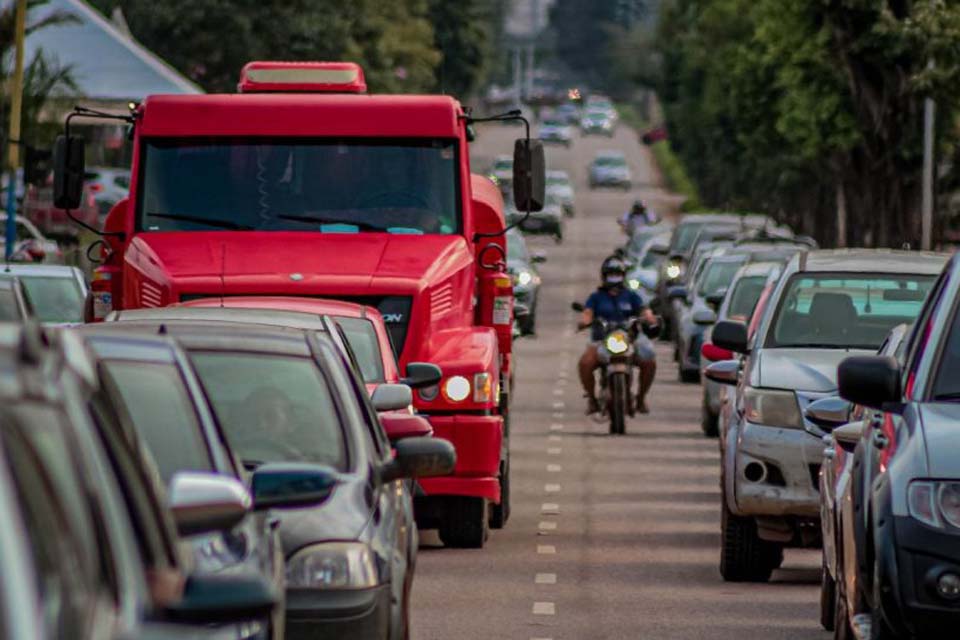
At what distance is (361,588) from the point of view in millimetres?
9570

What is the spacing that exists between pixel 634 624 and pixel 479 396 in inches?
143

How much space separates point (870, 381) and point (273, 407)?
7.17 ft

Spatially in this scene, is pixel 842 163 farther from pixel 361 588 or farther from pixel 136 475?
pixel 136 475

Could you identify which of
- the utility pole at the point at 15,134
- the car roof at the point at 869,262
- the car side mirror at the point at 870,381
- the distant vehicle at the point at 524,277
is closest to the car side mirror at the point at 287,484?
the car side mirror at the point at 870,381

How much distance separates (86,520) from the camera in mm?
5219

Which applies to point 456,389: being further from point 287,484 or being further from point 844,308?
point 287,484

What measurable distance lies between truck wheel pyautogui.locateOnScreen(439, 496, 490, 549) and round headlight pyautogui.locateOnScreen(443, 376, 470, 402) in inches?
24.2

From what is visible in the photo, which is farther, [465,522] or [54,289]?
[54,289]

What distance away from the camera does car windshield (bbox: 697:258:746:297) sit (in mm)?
34281

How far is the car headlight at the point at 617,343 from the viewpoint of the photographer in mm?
27531

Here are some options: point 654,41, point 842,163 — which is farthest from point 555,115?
point 842,163

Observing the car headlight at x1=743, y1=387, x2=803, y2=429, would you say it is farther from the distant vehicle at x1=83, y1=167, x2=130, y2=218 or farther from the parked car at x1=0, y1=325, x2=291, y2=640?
the distant vehicle at x1=83, y1=167, x2=130, y2=218

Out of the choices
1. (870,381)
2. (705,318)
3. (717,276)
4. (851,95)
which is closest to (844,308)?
(870,381)

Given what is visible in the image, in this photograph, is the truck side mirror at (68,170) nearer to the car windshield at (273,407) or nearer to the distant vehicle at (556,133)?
the car windshield at (273,407)
